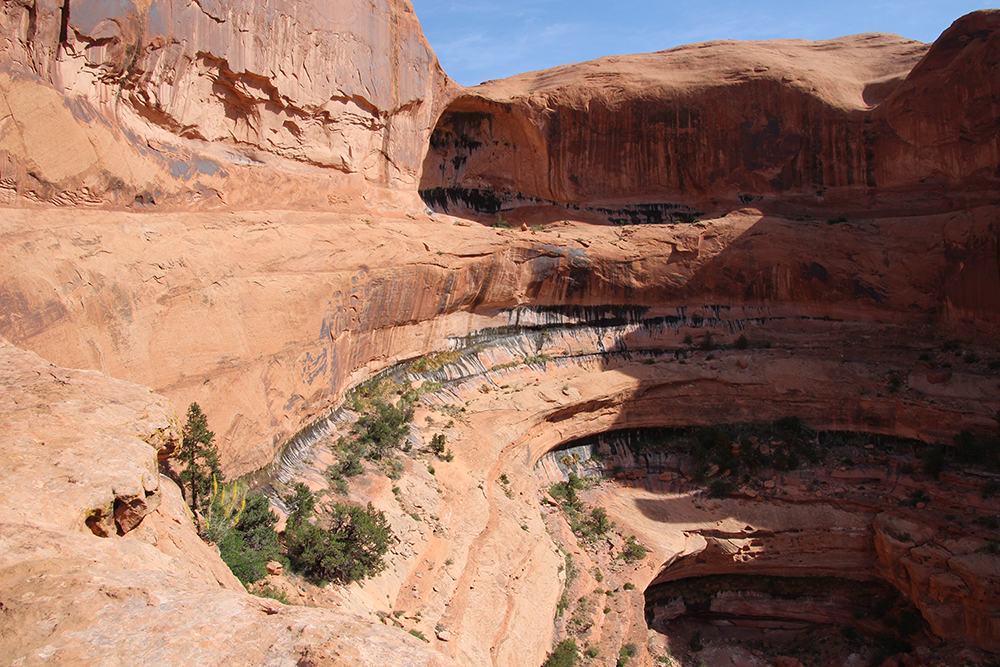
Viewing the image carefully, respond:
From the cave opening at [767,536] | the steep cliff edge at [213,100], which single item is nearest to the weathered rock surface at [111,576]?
the steep cliff edge at [213,100]

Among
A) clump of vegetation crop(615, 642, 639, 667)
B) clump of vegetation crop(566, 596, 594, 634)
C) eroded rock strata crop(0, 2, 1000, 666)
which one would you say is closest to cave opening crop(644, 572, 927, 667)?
eroded rock strata crop(0, 2, 1000, 666)

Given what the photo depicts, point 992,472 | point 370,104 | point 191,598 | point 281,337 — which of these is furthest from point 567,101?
point 191,598

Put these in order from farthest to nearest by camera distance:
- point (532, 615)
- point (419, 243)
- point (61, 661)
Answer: point (419, 243) → point (532, 615) → point (61, 661)

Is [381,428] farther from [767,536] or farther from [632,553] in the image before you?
[767,536]

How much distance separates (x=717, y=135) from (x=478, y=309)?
1337 centimetres

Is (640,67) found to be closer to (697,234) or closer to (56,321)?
(697,234)

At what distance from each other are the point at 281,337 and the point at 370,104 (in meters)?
8.56

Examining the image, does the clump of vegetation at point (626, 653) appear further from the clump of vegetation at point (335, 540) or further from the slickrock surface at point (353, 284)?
the slickrock surface at point (353, 284)

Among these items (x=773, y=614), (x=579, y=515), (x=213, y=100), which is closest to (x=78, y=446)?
(x=213, y=100)

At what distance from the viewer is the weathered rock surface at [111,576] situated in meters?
4.17

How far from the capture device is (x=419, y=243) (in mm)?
17703

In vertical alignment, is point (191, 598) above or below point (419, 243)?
below

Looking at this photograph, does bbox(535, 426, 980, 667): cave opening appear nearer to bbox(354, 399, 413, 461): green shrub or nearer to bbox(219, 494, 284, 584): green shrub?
bbox(354, 399, 413, 461): green shrub

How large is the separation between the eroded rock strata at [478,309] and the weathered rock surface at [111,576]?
0.03 metres
